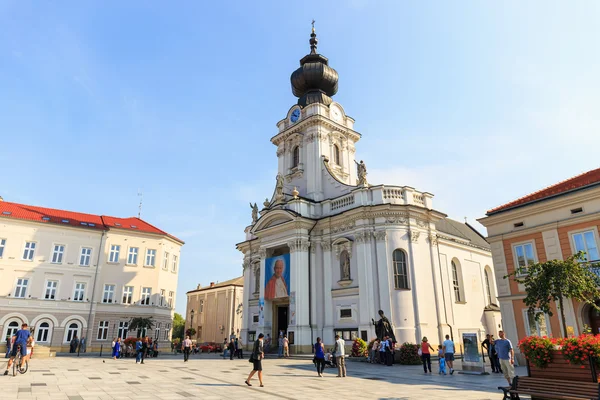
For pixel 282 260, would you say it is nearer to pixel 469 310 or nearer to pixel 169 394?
pixel 469 310

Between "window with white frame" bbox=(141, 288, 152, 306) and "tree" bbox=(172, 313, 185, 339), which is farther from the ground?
"window with white frame" bbox=(141, 288, 152, 306)

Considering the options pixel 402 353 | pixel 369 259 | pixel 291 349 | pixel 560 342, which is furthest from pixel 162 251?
pixel 560 342

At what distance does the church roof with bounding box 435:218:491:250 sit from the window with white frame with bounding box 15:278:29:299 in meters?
37.3

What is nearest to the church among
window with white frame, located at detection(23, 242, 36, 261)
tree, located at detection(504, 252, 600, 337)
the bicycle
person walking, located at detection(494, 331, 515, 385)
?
tree, located at detection(504, 252, 600, 337)

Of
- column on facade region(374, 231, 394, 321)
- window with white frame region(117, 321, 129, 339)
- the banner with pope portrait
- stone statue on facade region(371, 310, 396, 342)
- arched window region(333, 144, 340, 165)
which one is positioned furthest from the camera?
window with white frame region(117, 321, 129, 339)

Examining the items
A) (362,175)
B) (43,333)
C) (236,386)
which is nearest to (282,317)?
(362,175)

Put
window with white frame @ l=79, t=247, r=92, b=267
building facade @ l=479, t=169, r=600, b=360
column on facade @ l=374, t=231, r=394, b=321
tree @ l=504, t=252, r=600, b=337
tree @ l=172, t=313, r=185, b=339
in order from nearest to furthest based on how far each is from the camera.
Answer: tree @ l=504, t=252, r=600, b=337 < building facade @ l=479, t=169, r=600, b=360 < column on facade @ l=374, t=231, r=394, b=321 < window with white frame @ l=79, t=247, r=92, b=267 < tree @ l=172, t=313, r=185, b=339

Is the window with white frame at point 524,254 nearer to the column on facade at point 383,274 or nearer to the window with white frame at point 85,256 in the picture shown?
the column on facade at point 383,274

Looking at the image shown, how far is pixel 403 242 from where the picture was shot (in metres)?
28.0

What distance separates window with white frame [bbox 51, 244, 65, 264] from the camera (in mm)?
35500

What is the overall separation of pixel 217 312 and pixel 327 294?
113 ft

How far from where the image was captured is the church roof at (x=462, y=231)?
128ft

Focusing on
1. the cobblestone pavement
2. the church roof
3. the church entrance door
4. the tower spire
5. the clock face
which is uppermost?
the tower spire

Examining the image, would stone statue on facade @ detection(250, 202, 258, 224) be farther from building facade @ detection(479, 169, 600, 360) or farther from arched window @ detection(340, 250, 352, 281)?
building facade @ detection(479, 169, 600, 360)
